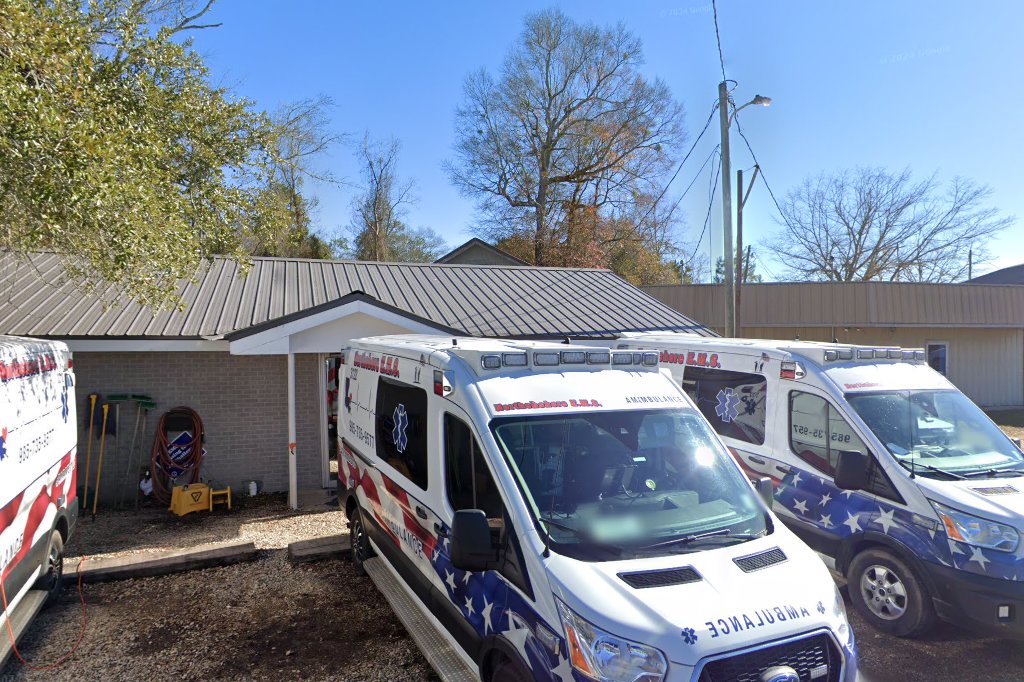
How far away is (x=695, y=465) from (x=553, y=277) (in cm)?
1113

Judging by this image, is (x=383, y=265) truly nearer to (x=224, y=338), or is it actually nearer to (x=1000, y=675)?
(x=224, y=338)

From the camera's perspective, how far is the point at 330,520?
9.09 m

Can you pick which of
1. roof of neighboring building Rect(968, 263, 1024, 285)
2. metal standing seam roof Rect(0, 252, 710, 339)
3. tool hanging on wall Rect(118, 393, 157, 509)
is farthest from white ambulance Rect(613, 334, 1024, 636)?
roof of neighboring building Rect(968, 263, 1024, 285)

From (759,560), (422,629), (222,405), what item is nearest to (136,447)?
(222,405)

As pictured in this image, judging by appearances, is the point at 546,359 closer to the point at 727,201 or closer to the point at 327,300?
the point at 327,300

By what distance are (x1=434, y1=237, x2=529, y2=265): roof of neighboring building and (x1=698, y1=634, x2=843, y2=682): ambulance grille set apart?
26950mm

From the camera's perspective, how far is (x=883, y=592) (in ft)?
17.7

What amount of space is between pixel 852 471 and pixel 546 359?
289cm

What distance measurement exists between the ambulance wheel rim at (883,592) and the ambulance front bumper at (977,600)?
30 cm

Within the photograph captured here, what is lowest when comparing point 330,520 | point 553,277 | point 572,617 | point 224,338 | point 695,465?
point 330,520

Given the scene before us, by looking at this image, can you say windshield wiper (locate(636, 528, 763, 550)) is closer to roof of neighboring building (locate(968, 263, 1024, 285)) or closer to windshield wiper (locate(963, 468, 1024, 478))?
windshield wiper (locate(963, 468, 1024, 478))

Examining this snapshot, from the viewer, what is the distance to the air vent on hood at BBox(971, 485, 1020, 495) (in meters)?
5.01

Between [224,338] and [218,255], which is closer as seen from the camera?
[224,338]

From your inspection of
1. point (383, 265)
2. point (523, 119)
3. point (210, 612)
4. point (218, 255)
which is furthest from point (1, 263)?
point (523, 119)
